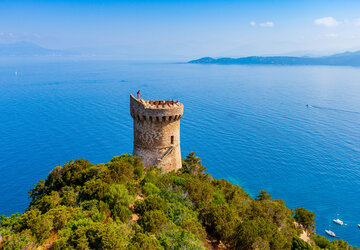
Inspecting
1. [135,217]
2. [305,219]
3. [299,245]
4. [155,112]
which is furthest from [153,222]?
[305,219]

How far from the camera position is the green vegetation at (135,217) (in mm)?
13203

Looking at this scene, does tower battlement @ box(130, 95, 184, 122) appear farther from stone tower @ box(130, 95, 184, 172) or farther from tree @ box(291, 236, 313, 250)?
tree @ box(291, 236, 313, 250)

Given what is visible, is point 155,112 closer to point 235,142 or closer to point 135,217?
point 135,217

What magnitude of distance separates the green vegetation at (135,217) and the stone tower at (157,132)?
55.1 inches

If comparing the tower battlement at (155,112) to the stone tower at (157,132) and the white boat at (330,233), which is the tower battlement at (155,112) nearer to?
the stone tower at (157,132)

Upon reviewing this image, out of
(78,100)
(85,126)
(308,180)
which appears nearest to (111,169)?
(308,180)

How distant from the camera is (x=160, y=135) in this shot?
1022 inches

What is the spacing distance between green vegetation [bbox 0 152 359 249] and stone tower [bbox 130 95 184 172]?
4.59 feet

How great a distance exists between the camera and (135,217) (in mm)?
18281

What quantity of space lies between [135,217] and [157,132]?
9.68 m

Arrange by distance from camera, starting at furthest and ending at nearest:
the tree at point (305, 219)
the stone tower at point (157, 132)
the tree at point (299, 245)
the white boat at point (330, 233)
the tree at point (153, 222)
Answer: the white boat at point (330, 233)
the tree at point (305, 219)
the stone tower at point (157, 132)
the tree at point (299, 245)
the tree at point (153, 222)

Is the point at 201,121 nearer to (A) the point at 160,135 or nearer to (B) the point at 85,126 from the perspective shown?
(B) the point at 85,126

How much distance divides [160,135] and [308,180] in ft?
146

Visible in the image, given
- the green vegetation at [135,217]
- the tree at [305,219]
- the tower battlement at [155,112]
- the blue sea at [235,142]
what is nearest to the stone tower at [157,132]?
the tower battlement at [155,112]
